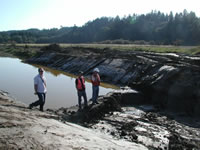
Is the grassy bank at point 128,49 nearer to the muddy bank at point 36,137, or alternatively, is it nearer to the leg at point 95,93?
the leg at point 95,93

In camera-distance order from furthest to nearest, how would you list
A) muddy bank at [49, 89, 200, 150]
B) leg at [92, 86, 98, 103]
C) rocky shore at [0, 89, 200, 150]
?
leg at [92, 86, 98, 103] → muddy bank at [49, 89, 200, 150] → rocky shore at [0, 89, 200, 150]

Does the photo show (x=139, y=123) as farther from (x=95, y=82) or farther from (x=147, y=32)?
(x=147, y=32)

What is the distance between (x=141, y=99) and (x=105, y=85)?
8.30 meters

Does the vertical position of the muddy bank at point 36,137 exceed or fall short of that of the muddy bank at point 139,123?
it exceeds it

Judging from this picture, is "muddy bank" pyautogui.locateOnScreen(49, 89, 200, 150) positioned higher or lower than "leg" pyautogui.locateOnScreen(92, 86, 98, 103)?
lower

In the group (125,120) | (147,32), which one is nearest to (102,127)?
(125,120)

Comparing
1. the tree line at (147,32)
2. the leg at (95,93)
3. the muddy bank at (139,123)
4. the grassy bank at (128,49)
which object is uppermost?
the tree line at (147,32)

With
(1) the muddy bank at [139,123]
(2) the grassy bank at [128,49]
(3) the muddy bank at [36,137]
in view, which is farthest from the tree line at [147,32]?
(3) the muddy bank at [36,137]

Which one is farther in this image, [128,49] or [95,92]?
[128,49]

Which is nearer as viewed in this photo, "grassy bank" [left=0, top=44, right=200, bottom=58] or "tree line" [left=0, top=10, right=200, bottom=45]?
"grassy bank" [left=0, top=44, right=200, bottom=58]

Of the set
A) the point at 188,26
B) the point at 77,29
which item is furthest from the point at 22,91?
the point at 77,29

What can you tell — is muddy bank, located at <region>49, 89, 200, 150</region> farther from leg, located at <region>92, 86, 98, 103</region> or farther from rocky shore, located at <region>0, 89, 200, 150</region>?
leg, located at <region>92, 86, 98, 103</region>

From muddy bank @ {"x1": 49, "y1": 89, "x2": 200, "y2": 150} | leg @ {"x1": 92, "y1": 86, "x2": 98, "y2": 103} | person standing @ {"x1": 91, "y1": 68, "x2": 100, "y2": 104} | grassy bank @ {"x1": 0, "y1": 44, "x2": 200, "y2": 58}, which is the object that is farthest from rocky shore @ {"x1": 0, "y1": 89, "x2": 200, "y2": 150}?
grassy bank @ {"x1": 0, "y1": 44, "x2": 200, "y2": 58}

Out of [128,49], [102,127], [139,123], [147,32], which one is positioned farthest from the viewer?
[147,32]
